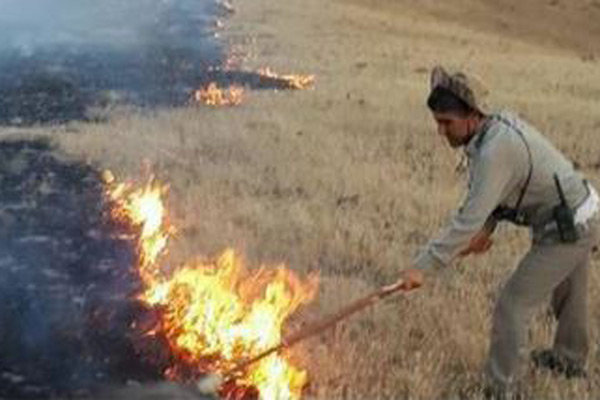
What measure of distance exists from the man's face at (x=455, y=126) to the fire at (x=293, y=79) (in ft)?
52.3

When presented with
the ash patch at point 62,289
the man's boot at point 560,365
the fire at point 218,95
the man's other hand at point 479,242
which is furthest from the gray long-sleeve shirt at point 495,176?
the fire at point 218,95

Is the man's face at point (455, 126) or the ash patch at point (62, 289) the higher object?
the man's face at point (455, 126)

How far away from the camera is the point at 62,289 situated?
32.6 feet

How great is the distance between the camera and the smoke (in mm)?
20719

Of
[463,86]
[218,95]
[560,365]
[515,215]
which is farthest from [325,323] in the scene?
[218,95]

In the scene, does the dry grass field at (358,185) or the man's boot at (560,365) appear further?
the dry grass field at (358,185)

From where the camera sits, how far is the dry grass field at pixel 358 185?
338 inches

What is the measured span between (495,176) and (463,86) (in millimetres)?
612

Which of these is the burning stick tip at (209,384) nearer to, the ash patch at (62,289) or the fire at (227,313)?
the fire at (227,313)

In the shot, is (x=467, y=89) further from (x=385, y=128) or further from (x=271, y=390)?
(x=385, y=128)

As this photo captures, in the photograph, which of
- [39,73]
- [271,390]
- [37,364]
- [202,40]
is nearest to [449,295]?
[271,390]

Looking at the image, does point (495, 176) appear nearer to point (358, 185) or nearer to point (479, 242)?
point (479, 242)

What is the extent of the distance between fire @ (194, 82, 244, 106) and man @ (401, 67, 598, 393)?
1311 centimetres

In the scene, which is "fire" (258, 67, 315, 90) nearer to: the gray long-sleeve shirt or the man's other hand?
the man's other hand
